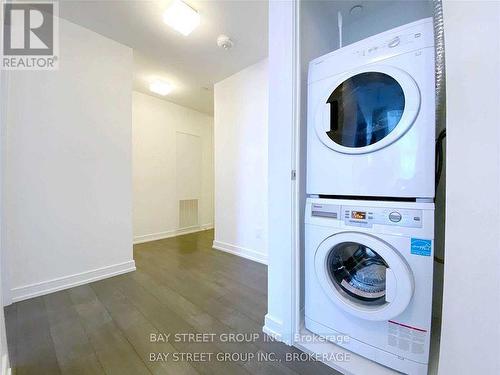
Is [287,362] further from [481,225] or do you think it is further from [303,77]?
[303,77]

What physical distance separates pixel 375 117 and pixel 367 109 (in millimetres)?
64

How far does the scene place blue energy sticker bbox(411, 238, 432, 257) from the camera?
914 mm

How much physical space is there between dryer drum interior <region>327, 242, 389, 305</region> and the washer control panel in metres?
0.13

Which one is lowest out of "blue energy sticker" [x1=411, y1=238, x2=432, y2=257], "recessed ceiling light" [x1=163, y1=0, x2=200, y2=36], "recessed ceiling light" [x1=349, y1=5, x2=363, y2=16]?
"blue energy sticker" [x1=411, y1=238, x2=432, y2=257]

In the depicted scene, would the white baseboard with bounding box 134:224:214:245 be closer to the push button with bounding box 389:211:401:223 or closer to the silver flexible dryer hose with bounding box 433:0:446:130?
the push button with bounding box 389:211:401:223

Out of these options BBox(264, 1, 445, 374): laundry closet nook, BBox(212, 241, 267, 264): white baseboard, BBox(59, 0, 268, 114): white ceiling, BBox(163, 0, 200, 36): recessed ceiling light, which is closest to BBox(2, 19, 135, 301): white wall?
BBox(59, 0, 268, 114): white ceiling

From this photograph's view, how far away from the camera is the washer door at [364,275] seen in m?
0.95

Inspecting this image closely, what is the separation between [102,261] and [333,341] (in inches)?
86.5

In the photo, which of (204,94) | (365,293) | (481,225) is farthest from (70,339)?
(204,94)

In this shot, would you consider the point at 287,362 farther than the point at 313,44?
No

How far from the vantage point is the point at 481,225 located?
666mm

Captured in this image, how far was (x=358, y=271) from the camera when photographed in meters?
1.18

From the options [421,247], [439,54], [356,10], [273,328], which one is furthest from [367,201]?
[356,10]

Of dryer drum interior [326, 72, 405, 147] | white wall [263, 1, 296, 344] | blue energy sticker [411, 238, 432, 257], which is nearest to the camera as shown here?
blue energy sticker [411, 238, 432, 257]
